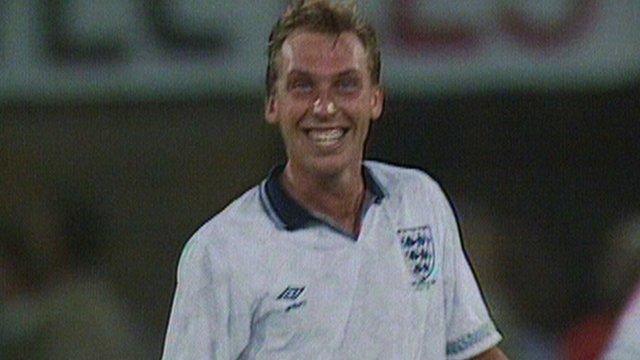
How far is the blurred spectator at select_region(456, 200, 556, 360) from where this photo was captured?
19.8 ft

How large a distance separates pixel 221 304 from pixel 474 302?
2.00ft

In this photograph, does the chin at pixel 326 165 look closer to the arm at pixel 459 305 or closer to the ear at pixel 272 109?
the ear at pixel 272 109

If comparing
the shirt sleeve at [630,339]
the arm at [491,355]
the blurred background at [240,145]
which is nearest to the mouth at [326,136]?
the arm at [491,355]

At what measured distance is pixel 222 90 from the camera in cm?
596

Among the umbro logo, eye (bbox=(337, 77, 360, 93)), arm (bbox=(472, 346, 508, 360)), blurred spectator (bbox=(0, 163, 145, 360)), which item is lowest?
blurred spectator (bbox=(0, 163, 145, 360))

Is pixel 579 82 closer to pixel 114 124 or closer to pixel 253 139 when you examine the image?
pixel 253 139

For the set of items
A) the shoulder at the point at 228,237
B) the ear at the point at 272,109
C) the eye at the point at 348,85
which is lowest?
the shoulder at the point at 228,237

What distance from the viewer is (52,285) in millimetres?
Result: 5977

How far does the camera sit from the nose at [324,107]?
14.2 ft

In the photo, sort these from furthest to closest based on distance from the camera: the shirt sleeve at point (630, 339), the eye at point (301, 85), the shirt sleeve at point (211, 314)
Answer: the eye at point (301, 85) < the shirt sleeve at point (211, 314) < the shirt sleeve at point (630, 339)

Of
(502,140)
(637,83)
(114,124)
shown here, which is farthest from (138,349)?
(637,83)

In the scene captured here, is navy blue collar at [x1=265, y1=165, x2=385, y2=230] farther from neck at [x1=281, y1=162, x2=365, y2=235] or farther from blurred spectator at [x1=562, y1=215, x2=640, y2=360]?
blurred spectator at [x1=562, y1=215, x2=640, y2=360]

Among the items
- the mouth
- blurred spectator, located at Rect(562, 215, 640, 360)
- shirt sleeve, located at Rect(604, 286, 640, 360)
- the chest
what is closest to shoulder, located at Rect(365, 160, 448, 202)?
the chest

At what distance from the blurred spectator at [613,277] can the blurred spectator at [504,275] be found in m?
0.09
